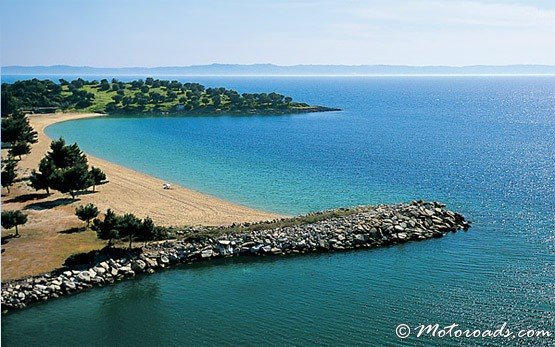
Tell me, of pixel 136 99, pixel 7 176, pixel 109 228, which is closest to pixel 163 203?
pixel 109 228

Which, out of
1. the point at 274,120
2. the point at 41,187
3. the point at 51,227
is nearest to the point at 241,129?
the point at 274,120

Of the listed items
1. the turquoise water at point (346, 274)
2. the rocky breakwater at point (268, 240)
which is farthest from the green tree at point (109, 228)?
the turquoise water at point (346, 274)

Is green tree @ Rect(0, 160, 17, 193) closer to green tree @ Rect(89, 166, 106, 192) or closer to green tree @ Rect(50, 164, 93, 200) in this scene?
green tree @ Rect(50, 164, 93, 200)

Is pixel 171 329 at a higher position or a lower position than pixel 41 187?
lower

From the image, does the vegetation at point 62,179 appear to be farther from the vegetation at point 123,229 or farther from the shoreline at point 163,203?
the vegetation at point 123,229

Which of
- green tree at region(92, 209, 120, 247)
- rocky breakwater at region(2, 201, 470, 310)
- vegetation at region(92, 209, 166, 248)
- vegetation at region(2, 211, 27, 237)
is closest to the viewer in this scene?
rocky breakwater at region(2, 201, 470, 310)

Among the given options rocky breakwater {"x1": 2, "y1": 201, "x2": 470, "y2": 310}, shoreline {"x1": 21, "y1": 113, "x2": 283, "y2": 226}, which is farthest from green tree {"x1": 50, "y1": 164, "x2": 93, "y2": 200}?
rocky breakwater {"x1": 2, "y1": 201, "x2": 470, "y2": 310}

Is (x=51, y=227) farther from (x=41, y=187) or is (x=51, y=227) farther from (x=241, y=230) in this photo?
(x=241, y=230)

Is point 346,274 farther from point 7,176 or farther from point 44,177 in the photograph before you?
point 7,176
